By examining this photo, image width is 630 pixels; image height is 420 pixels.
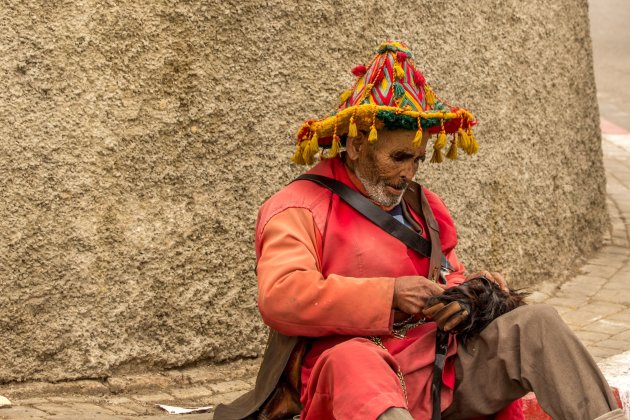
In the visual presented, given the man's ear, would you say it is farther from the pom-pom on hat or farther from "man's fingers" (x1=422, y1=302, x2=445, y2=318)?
"man's fingers" (x1=422, y1=302, x2=445, y2=318)

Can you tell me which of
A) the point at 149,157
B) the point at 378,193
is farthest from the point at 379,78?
the point at 149,157

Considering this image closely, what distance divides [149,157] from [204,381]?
978 millimetres

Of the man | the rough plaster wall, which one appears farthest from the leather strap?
the rough plaster wall

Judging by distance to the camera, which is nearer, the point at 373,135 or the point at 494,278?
the point at 373,135

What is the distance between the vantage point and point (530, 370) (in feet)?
11.2

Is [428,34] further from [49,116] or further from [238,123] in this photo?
[49,116]

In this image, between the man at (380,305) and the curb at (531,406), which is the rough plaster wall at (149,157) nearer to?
the man at (380,305)

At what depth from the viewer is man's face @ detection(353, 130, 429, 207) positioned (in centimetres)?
374

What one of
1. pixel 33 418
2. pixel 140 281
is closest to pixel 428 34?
pixel 140 281

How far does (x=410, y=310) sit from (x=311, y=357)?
0.37m

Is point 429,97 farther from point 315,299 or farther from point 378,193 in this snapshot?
point 315,299

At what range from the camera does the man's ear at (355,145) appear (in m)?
3.78

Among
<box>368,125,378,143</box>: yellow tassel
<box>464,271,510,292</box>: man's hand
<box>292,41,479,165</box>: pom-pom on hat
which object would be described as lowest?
<box>464,271,510,292</box>: man's hand

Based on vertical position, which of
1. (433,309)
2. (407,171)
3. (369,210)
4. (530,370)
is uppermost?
(407,171)
